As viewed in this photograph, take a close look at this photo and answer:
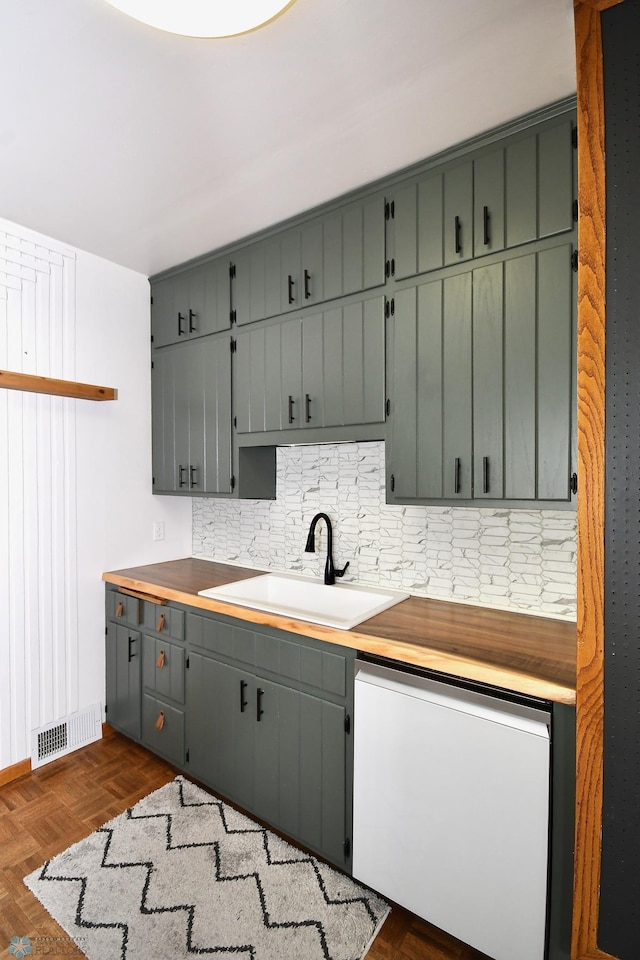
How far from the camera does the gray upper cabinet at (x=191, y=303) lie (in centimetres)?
264

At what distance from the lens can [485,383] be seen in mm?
1747

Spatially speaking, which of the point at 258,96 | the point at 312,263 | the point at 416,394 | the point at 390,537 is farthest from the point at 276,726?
the point at 258,96

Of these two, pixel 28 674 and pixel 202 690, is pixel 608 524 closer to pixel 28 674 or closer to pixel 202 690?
pixel 202 690

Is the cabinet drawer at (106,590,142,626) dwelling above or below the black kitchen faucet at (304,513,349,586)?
below

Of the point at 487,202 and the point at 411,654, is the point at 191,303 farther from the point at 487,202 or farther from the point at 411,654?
the point at 411,654

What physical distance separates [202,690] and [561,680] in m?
1.55

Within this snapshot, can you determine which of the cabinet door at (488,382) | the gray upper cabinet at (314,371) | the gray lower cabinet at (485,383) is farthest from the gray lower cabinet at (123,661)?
the cabinet door at (488,382)

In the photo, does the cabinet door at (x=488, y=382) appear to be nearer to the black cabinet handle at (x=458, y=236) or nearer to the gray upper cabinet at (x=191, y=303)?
the black cabinet handle at (x=458, y=236)

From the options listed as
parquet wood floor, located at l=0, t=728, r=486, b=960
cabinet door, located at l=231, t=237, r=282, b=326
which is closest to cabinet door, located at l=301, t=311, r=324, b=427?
cabinet door, located at l=231, t=237, r=282, b=326

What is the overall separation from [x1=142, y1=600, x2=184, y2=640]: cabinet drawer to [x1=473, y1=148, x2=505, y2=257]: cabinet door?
2.00 meters

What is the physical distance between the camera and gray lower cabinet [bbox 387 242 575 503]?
5.27 feet

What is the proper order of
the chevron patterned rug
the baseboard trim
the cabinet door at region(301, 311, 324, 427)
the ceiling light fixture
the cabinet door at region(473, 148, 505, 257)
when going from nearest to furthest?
the ceiling light fixture < the chevron patterned rug < the cabinet door at region(473, 148, 505, 257) < the cabinet door at region(301, 311, 324, 427) < the baseboard trim

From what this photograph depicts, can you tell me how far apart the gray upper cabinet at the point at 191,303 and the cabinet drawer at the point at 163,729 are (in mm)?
1947

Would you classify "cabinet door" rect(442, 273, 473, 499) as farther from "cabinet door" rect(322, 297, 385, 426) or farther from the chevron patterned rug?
the chevron patterned rug
